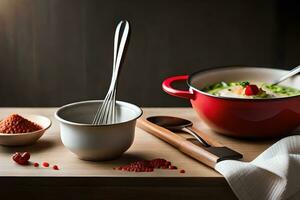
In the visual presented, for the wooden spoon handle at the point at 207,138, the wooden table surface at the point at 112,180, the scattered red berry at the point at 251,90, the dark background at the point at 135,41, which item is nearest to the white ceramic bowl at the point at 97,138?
the wooden table surface at the point at 112,180

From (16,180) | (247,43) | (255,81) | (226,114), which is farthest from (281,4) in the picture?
(16,180)

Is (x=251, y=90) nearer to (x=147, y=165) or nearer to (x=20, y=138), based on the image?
(x=147, y=165)

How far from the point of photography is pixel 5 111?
1.56 m

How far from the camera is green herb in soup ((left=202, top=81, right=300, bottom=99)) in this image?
136cm

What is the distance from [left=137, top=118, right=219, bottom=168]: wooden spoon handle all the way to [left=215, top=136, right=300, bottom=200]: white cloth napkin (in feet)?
0.13

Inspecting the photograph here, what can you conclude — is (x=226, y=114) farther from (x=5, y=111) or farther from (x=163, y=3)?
(x=163, y=3)

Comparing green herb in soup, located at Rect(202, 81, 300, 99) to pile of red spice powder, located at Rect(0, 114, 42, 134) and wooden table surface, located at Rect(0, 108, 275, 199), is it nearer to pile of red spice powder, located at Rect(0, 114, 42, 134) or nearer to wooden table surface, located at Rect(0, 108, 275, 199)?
wooden table surface, located at Rect(0, 108, 275, 199)

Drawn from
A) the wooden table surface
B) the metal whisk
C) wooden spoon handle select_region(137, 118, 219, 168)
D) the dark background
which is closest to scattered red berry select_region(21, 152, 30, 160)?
the wooden table surface

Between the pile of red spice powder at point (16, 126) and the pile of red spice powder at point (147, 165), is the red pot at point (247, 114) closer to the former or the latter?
the pile of red spice powder at point (147, 165)

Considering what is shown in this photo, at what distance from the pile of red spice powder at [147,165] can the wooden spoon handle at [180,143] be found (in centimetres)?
6

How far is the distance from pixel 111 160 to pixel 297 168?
0.40m

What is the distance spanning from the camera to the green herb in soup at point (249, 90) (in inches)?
53.7

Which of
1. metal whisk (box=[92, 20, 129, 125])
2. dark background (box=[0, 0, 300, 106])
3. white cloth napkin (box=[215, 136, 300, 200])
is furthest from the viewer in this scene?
dark background (box=[0, 0, 300, 106])

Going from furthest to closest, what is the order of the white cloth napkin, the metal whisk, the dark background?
the dark background < the metal whisk < the white cloth napkin
